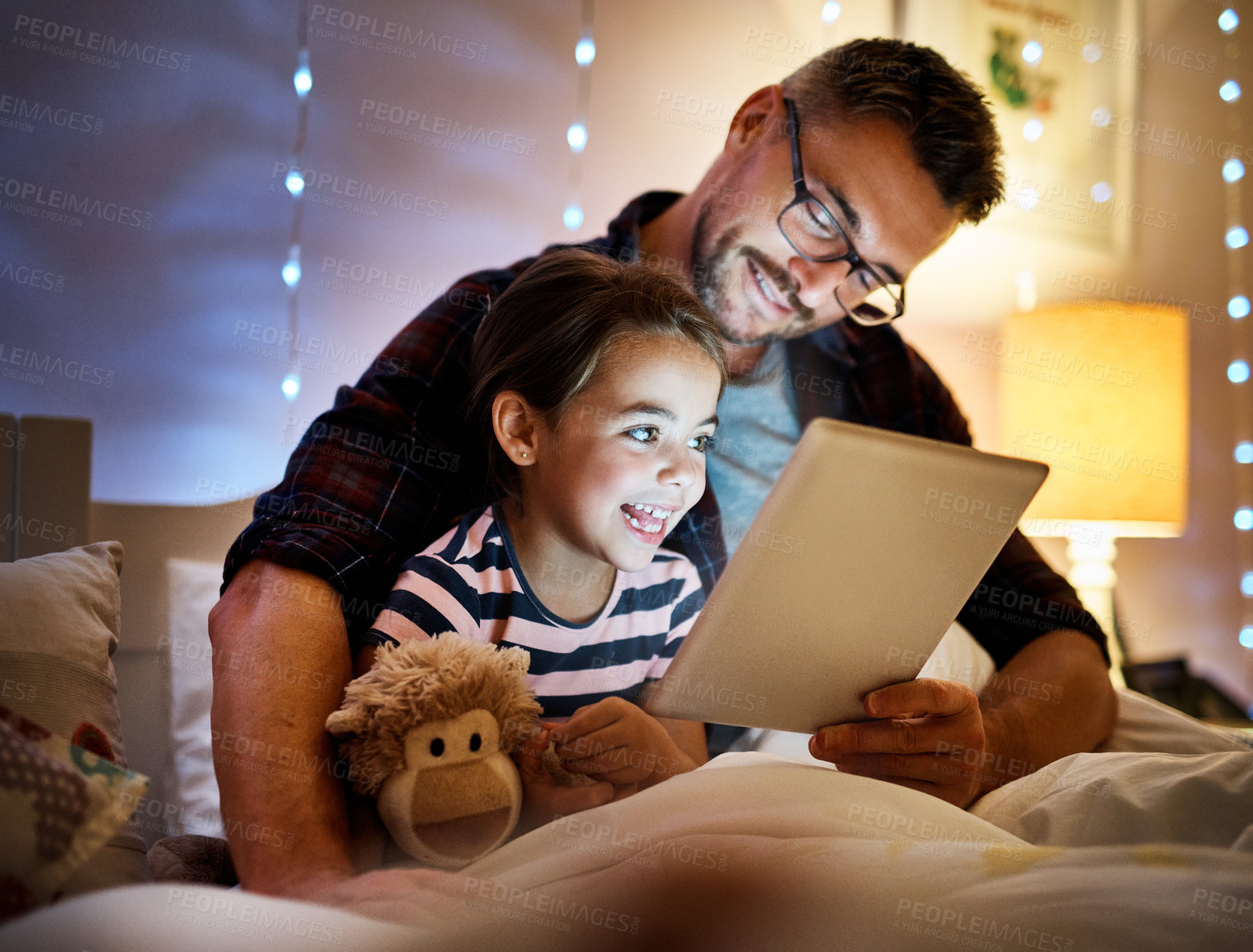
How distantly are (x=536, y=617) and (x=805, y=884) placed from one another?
390 mm

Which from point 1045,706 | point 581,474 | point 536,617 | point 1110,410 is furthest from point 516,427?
point 1110,410

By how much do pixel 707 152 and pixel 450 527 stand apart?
2.66 ft

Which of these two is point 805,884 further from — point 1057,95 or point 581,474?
point 1057,95

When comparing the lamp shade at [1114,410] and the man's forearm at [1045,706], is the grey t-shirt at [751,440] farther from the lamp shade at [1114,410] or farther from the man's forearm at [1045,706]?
the lamp shade at [1114,410]

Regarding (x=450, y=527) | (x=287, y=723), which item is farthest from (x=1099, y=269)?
(x=287, y=723)

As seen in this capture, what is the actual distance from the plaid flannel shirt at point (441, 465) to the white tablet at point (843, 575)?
34 cm

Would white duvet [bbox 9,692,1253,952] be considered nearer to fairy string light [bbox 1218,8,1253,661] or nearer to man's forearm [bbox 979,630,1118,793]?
man's forearm [bbox 979,630,1118,793]

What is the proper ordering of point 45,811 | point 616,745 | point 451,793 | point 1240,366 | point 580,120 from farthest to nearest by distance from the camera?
1. point 1240,366
2. point 580,120
3. point 616,745
4. point 451,793
5. point 45,811

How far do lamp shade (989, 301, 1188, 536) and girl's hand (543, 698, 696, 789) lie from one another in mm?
1082

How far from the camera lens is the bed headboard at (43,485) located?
98cm

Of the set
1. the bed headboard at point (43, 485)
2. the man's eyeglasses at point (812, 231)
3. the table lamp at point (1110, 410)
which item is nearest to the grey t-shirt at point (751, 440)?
the man's eyeglasses at point (812, 231)

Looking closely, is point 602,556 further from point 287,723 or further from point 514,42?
point 514,42

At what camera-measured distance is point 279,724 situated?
0.78m

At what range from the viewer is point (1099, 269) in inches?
72.1
